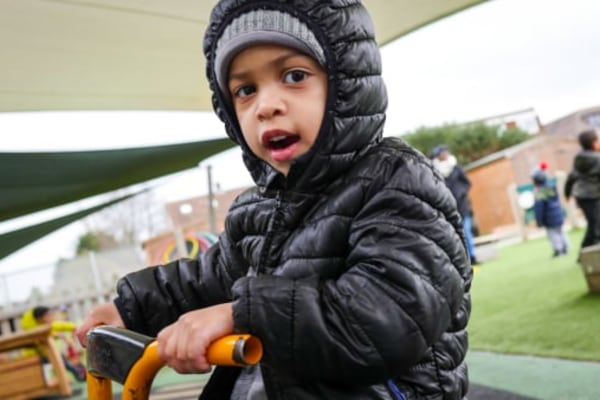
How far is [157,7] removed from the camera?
192 cm

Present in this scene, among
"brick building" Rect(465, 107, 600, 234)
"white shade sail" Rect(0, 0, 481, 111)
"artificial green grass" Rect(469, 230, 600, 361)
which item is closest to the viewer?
"white shade sail" Rect(0, 0, 481, 111)

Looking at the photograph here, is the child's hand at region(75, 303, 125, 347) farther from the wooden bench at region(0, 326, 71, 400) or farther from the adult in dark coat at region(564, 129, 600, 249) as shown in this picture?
the adult in dark coat at region(564, 129, 600, 249)

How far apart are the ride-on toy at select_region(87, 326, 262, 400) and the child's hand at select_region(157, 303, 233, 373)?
1cm

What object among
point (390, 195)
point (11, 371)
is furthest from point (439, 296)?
point (11, 371)

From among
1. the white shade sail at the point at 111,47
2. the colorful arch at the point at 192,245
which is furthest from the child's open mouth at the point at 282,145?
the colorful arch at the point at 192,245

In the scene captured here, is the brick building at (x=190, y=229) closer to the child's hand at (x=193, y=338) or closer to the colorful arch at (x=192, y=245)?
the colorful arch at (x=192, y=245)

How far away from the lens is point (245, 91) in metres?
0.91

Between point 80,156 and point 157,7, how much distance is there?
3.01 ft

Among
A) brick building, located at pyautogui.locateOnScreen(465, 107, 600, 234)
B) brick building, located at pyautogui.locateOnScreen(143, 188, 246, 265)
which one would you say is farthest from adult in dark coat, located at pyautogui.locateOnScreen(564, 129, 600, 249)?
brick building, located at pyautogui.locateOnScreen(465, 107, 600, 234)

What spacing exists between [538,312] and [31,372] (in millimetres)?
3996

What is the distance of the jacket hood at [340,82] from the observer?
865 mm

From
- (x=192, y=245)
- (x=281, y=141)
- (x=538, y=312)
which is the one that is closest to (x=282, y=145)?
(x=281, y=141)

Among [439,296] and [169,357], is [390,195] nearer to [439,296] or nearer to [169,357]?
[439,296]

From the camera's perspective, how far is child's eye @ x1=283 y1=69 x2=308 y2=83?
0.86m
